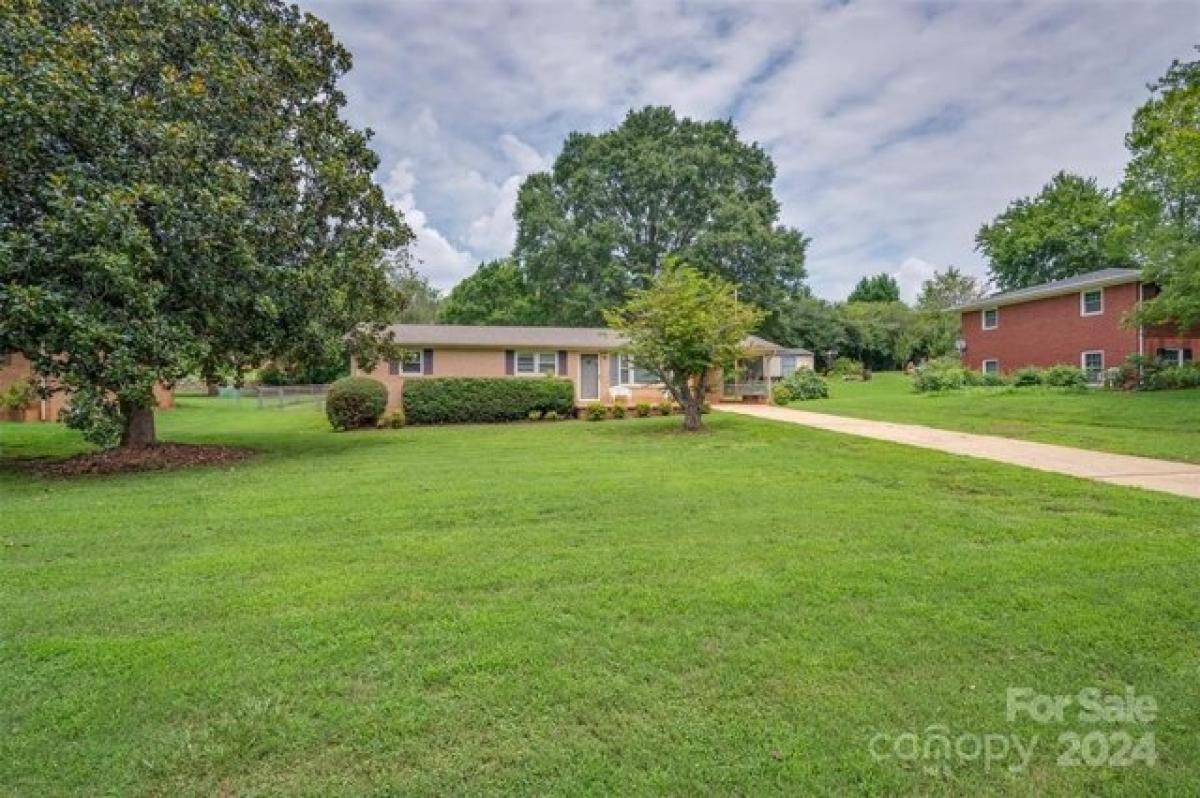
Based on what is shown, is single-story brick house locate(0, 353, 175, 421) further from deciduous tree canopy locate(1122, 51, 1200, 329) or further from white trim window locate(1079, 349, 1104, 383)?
white trim window locate(1079, 349, 1104, 383)

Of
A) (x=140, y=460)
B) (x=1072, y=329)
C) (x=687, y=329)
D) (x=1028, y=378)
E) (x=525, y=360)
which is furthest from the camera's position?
(x=1072, y=329)

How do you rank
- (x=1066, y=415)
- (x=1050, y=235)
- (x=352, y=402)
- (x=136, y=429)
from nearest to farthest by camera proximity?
(x=136, y=429)
(x=1066, y=415)
(x=352, y=402)
(x=1050, y=235)

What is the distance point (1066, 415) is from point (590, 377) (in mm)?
13374

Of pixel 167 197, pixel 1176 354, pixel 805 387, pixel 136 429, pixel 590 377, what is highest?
pixel 167 197

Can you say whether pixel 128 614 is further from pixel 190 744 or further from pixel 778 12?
pixel 778 12

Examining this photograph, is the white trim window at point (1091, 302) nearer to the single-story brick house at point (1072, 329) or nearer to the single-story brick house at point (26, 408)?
the single-story brick house at point (1072, 329)

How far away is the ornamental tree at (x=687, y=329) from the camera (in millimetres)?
13484

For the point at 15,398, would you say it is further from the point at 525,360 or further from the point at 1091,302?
the point at 1091,302

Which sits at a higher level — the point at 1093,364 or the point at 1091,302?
the point at 1091,302

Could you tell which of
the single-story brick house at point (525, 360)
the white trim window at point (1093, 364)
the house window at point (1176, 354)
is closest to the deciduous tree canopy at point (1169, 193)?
the house window at point (1176, 354)

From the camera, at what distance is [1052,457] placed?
28.9 feet

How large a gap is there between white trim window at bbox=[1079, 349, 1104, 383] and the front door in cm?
1733

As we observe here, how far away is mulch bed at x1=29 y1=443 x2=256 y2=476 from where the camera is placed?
9227 millimetres

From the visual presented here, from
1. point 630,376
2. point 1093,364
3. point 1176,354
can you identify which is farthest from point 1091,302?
point 630,376
